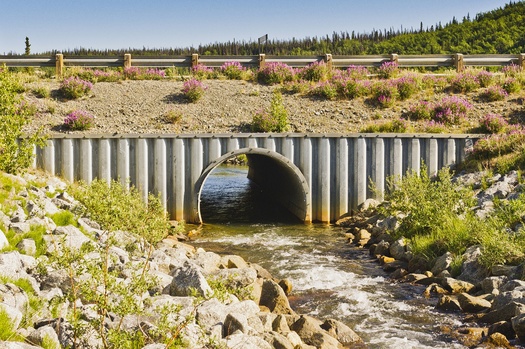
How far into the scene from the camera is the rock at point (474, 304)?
9656 mm

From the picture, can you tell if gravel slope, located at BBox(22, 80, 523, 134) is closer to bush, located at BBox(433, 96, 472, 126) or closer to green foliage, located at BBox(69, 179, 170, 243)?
bush, located at BBox(433, 96, 472, 126)

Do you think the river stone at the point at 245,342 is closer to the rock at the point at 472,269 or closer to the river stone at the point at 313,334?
the river stone at the point at 313,334

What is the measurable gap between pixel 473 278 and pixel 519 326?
2947 mm

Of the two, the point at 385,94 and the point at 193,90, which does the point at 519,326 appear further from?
the point at 193,90

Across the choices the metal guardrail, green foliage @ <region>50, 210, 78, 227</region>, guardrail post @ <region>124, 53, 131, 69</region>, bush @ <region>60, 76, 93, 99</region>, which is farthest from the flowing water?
guardrail post @ <region>124, 53, 131, 69</region>

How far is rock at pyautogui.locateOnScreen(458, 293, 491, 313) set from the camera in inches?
380

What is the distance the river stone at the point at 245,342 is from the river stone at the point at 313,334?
1152 millimetres

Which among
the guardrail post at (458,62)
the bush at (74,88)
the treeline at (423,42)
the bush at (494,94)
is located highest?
the treeline at (423,42)

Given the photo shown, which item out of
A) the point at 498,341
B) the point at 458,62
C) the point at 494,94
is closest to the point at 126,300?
the point at 498,341

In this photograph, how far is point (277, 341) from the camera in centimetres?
736

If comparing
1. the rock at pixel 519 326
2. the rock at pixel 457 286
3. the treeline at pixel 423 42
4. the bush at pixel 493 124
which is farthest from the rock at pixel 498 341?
the treeline at pixel 423 42

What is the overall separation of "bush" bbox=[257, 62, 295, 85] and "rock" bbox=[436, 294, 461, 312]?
15433 mm

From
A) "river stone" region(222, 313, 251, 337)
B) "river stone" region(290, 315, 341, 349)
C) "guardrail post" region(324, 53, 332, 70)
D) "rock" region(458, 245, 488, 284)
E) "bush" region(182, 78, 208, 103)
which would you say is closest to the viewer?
"river stone" region(222, 313, 251, 337)

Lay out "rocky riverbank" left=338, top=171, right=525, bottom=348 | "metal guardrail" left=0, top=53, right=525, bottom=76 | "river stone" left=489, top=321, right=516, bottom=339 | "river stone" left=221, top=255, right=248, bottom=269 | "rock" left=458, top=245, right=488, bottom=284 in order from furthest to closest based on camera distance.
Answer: "metal guardrail" left=0, top=53, right=525, bottom=76 → "river stone" left=221, top=255, right=248, bottom=269 → "rock" left=458, top=245, right=488, bottom=284 → "rocky riverbank" left=338, top=171, right=525, bottom=348 → "river stone" left=489, top=321, right=516, bottom=339
